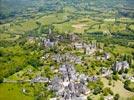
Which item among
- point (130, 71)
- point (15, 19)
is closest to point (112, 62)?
point (130, 71)

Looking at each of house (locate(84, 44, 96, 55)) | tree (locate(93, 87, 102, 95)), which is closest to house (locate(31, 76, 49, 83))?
tree (locate(93, 87, 102, 95))

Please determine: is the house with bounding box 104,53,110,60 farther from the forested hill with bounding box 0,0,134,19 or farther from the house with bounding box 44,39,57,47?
the forested hill with bounding box 0,0,134,19

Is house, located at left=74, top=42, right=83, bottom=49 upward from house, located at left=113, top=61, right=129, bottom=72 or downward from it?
upward

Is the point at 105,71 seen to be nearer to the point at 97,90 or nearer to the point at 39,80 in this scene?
the point at 97,90

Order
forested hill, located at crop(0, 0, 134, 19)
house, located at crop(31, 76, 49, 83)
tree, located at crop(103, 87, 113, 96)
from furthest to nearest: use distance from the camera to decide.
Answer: forested hill, located at crop(0, 0, 134, 19) → house, located at crop(31, 76, 49, 83) → tree, located at crop(103, 87, 113, 96)

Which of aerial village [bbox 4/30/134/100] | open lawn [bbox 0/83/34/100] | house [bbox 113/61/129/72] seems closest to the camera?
open lawn [bbox 0/83/34/100]

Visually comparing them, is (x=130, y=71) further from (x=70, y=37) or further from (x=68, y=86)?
A: (x=70, y=37)

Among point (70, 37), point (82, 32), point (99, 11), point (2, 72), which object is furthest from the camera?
point (99, 11)

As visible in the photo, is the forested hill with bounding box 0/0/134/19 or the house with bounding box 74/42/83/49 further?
the forested hill with bounding box 0/0/134/19

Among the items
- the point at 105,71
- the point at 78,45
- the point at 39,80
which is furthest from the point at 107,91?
the point at 78,45
